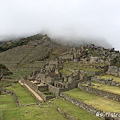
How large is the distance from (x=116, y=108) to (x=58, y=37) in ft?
261

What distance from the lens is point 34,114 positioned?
902 inches

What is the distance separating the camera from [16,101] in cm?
3391

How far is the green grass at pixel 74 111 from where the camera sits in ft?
67.6

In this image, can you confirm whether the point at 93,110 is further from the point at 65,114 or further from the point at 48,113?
the point at 48,113

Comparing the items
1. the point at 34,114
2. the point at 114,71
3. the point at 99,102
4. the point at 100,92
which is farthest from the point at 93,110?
the point at 114,71

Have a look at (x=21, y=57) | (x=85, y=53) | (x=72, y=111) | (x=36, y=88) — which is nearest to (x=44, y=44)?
(x=21, y=57)

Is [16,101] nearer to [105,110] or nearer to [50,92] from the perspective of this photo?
[50,92]

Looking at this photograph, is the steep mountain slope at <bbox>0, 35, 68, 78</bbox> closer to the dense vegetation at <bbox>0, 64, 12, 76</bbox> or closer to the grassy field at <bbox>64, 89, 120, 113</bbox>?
the dense vegetation at <bbox>0, 64, 12, 76</bbox>

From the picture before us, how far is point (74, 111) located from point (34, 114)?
346cm

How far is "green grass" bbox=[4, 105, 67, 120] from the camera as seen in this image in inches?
861

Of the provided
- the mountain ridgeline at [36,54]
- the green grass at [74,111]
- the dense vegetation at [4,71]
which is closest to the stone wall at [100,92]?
the green grass at [74,111]

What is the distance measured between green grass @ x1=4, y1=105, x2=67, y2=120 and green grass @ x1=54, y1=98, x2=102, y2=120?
2.69 feet

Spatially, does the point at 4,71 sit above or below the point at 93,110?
above

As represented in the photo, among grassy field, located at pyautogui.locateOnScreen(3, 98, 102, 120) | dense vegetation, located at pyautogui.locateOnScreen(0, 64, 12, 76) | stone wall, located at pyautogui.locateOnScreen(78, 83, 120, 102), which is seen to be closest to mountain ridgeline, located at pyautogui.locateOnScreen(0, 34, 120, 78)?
dense vegetation, located at pyautogui.locateOnScreen(0, 64, 12, 76)
